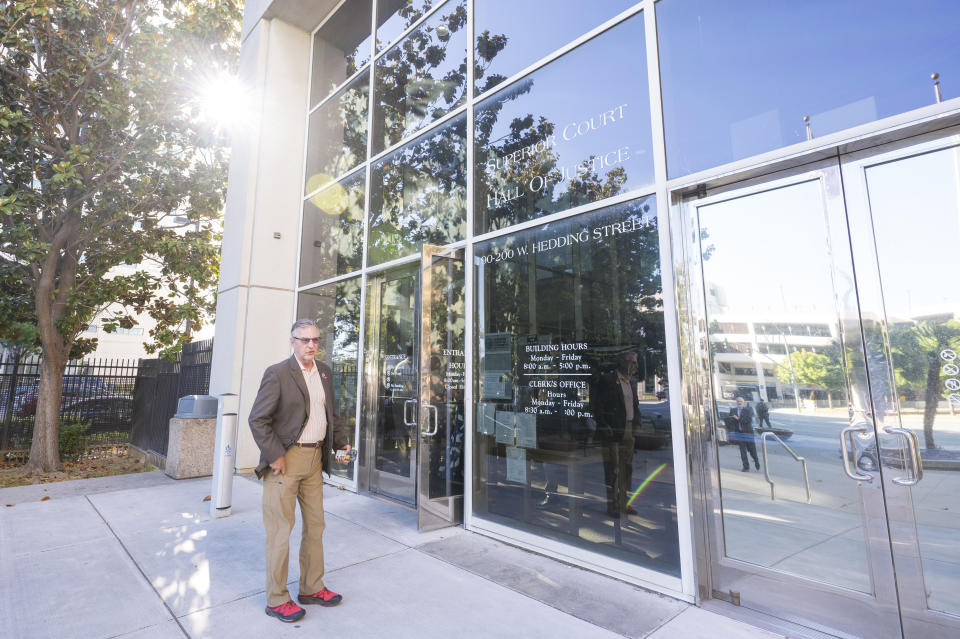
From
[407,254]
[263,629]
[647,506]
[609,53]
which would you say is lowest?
[263,629]

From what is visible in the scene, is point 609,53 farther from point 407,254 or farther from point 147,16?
point 147,16

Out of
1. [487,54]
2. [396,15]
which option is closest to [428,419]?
[487,54]

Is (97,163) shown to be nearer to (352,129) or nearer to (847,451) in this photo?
(352,129)

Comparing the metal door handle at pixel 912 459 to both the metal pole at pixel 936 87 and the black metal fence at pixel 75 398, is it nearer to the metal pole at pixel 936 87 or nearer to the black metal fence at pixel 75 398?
the metal pole at pixel 936 87

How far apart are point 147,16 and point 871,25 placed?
1186cm

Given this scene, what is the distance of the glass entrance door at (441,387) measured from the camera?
500cm

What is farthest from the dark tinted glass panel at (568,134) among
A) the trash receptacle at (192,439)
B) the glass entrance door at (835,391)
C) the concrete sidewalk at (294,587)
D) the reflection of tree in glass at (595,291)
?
the trash receptacle at (192,439)

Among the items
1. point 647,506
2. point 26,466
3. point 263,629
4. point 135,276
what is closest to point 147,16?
point 135,276

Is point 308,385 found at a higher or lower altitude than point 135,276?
lower

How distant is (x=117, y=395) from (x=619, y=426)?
42.3 ft

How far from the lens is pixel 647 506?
3604 millimetres

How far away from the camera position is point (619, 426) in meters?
3.79

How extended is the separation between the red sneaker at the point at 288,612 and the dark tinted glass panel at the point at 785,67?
4.07 metres

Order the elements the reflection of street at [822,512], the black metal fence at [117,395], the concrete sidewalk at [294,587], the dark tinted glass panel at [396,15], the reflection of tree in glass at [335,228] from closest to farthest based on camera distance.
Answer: the reflection of street at [822,512] < the concrete sidewalk at [294,587] < the dark tinted glass panel at [396,15] < the reflection of tree in glass at [335,228] < the black metal fence at [117,395]
